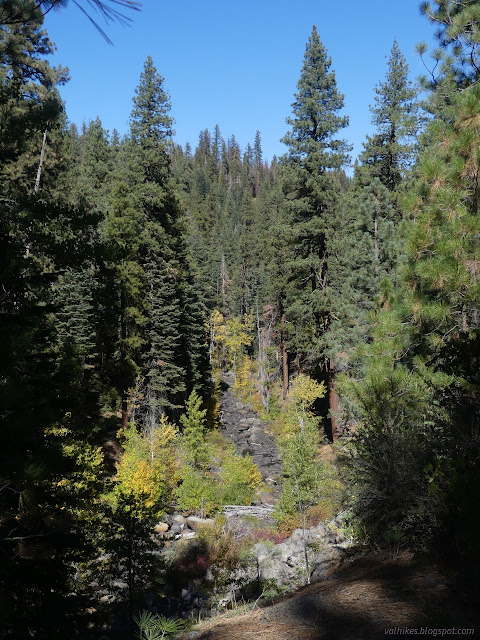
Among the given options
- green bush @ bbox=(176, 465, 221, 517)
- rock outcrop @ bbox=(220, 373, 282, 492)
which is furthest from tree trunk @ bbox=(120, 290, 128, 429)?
rock outcrop @ bbox=(220, 373, 282, 492)

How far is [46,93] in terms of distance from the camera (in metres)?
14.2

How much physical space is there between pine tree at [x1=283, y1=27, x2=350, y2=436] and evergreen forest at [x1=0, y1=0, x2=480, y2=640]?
0.11 metres

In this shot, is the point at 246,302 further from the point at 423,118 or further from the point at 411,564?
the point at 411,564

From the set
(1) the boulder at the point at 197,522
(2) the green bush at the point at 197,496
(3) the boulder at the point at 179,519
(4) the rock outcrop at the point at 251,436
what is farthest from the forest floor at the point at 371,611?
(4) the rock outcrop at the point at 251,436

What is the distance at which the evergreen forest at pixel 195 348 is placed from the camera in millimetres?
3965

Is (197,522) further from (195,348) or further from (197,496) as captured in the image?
(195,348)

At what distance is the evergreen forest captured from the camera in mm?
3965

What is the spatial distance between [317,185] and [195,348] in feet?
55.5

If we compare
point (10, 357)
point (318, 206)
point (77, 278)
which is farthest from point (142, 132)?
point (10, 357)

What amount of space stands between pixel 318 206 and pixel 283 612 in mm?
A: 19725

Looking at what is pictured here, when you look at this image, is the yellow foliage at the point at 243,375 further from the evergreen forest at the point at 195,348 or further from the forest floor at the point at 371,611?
the forest floor at the point at 371,611

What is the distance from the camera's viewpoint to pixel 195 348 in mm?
33219

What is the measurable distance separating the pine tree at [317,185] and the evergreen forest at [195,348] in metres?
0.11

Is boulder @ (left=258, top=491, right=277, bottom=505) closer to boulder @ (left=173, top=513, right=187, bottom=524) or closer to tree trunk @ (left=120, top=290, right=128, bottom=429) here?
boulder @ (left=173, top=513, right=187, bottom=524)
